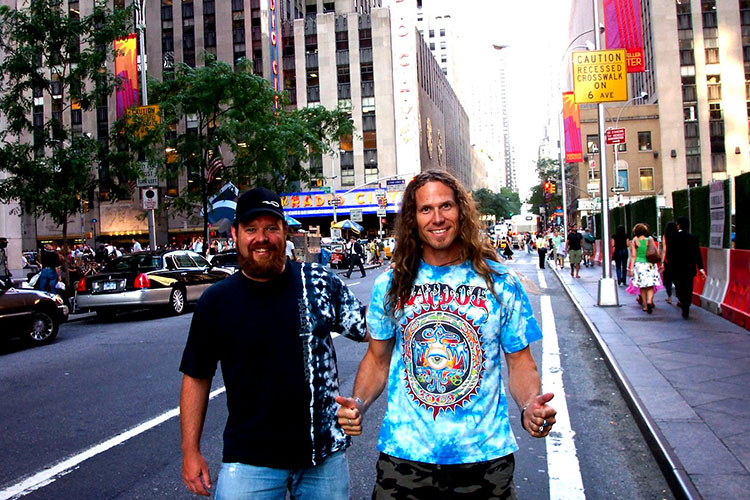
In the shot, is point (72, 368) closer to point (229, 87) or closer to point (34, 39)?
point (34, 39)

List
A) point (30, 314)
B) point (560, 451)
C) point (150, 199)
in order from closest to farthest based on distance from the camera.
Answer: point (560, 451) → point (30, 314) → point (150, 199)

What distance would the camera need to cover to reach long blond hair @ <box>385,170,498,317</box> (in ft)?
8.26

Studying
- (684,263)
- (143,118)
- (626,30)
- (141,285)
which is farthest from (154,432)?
(143,118)

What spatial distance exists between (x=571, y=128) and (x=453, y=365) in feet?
115

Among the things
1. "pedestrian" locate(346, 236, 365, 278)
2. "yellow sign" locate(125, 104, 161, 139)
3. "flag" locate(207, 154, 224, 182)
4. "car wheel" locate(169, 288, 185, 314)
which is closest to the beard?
"car wheel" locate(169, 288, 185, 314)

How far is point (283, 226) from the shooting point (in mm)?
2840

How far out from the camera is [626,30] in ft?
51.4

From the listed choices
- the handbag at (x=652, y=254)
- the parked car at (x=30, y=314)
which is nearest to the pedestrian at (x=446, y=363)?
the parked car at (x=30, y=314)

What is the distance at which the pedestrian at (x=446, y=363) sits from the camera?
7.70ft

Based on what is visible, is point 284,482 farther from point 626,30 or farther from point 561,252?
point 561,252

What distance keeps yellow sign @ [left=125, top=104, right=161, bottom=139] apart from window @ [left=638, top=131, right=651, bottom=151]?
155ft

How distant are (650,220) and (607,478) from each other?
776 inches

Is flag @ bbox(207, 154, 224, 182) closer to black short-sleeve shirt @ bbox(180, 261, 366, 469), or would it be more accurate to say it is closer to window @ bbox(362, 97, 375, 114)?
black short-sleeve shirt @ bbox(180, 261, 366, 469)

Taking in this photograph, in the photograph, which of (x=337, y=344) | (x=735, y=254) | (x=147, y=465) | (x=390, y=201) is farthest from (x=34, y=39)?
(x=390, y=201)
